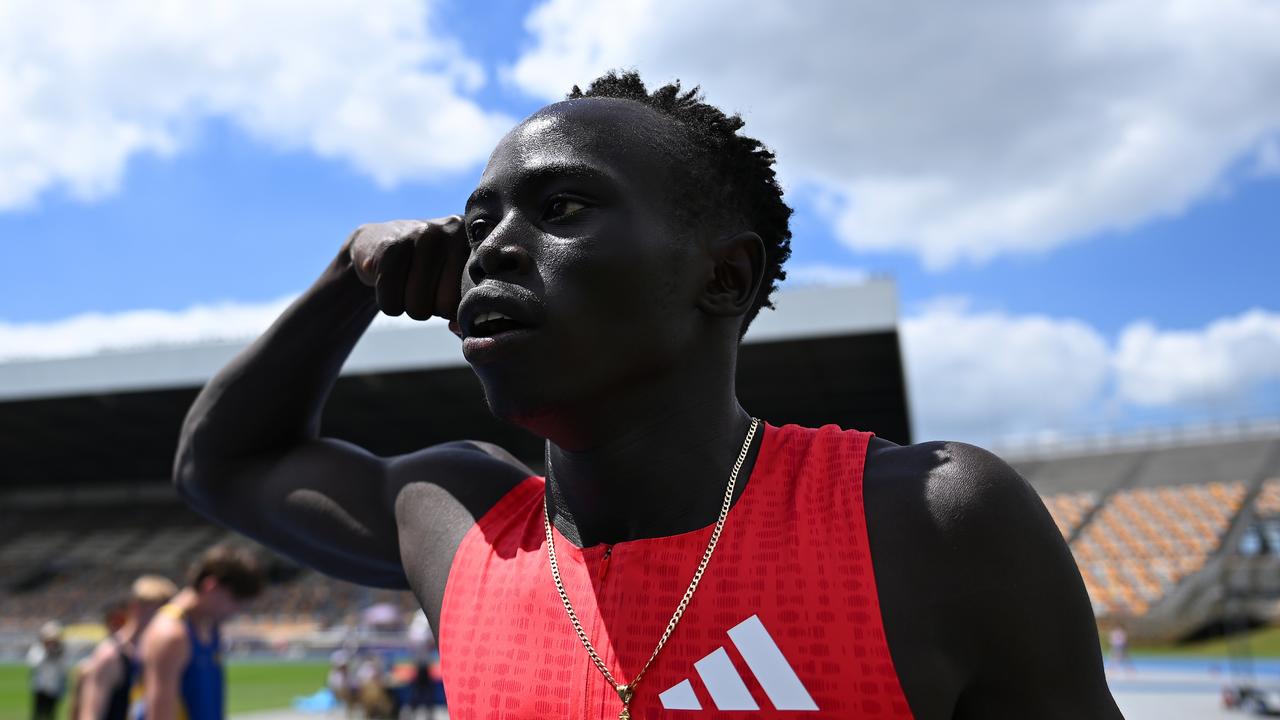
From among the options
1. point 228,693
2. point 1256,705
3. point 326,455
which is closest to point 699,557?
point 326,455

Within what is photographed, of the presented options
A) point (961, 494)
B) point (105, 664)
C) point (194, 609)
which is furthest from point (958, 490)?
point (105, 664)

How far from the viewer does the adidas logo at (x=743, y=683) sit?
107 cm

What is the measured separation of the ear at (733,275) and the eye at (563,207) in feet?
0.59

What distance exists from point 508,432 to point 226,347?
7.97m

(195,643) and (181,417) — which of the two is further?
(181,417)

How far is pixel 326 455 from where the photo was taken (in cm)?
167

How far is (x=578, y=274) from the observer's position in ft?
3.74

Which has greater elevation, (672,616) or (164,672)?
(672,616)

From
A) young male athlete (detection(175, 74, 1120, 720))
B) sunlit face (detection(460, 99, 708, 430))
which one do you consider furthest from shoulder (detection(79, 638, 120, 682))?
sunlit face (detection(460, 99, 708, 430))

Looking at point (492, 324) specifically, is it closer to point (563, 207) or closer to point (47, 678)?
point (563, 207)

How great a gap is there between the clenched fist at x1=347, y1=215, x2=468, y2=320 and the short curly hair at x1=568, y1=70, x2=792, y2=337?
265 mm

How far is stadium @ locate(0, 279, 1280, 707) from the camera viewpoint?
19859 mm

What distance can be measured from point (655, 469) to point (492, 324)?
269mm

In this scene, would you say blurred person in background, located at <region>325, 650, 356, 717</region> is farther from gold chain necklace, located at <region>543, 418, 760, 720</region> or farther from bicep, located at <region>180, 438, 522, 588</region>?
gold chain necklace, located at <region>543, 418, 760, 720</region>
